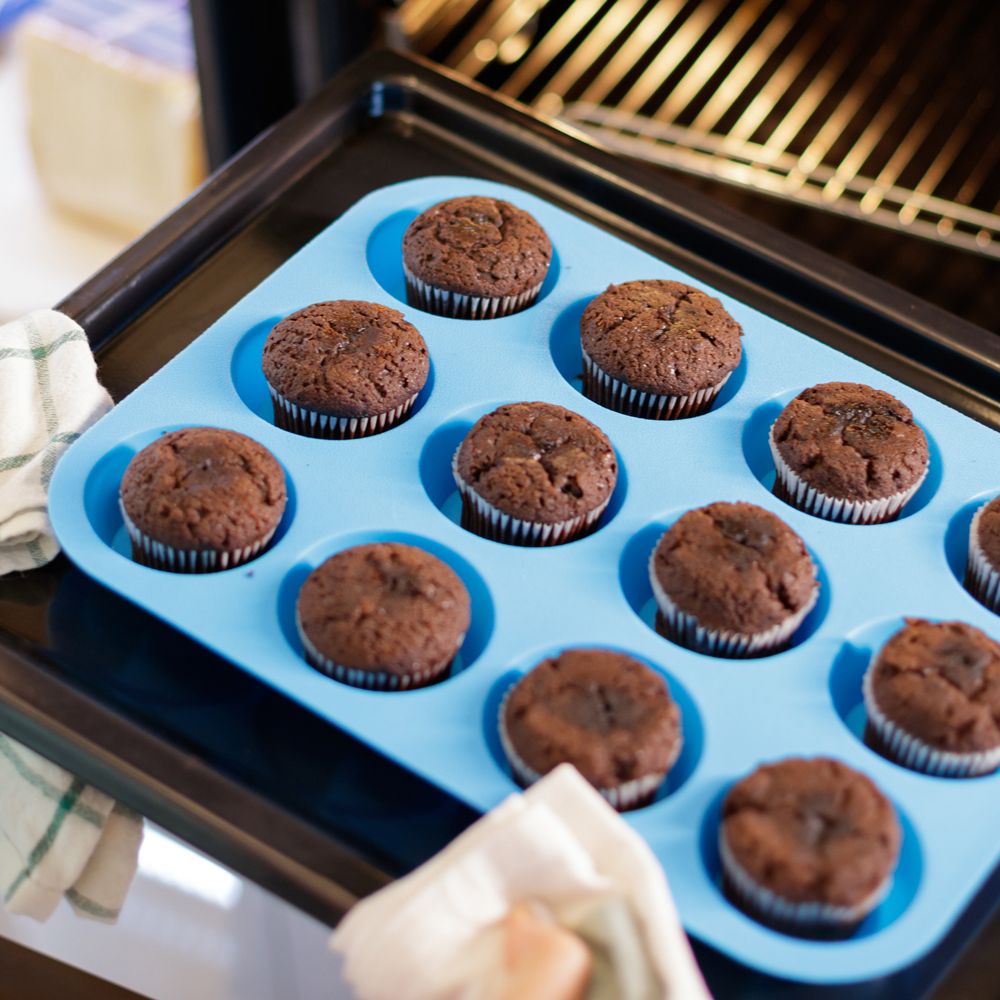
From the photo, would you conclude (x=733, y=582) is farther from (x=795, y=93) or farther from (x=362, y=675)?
(x=795, y=93)

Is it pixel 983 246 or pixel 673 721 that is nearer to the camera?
pixel 673 721

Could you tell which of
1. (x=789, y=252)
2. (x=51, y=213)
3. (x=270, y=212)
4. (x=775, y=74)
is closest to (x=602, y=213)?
(x=789, y=252)

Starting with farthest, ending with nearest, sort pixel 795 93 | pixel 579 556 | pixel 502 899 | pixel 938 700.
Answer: pixel 795 93, pixel 579 556, pixel 938 700, pixel 502 899

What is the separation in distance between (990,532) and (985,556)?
20 mm

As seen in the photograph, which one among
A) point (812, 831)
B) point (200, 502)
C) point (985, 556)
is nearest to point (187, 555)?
point (200, 502)

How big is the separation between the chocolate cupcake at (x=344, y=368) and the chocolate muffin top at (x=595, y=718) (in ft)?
1.00

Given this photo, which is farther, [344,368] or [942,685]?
[344,368]

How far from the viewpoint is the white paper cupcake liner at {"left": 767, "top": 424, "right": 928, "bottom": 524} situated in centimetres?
111

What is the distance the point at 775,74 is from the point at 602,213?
0.60m

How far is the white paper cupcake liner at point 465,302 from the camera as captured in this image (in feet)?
4.07

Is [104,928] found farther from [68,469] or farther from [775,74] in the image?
[775,74]

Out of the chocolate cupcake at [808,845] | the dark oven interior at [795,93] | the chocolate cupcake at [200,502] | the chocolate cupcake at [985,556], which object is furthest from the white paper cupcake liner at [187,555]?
the dark oven interior at [795,93]

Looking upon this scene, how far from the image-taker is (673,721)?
0.93 meters

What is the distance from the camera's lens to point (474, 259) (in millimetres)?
1229
